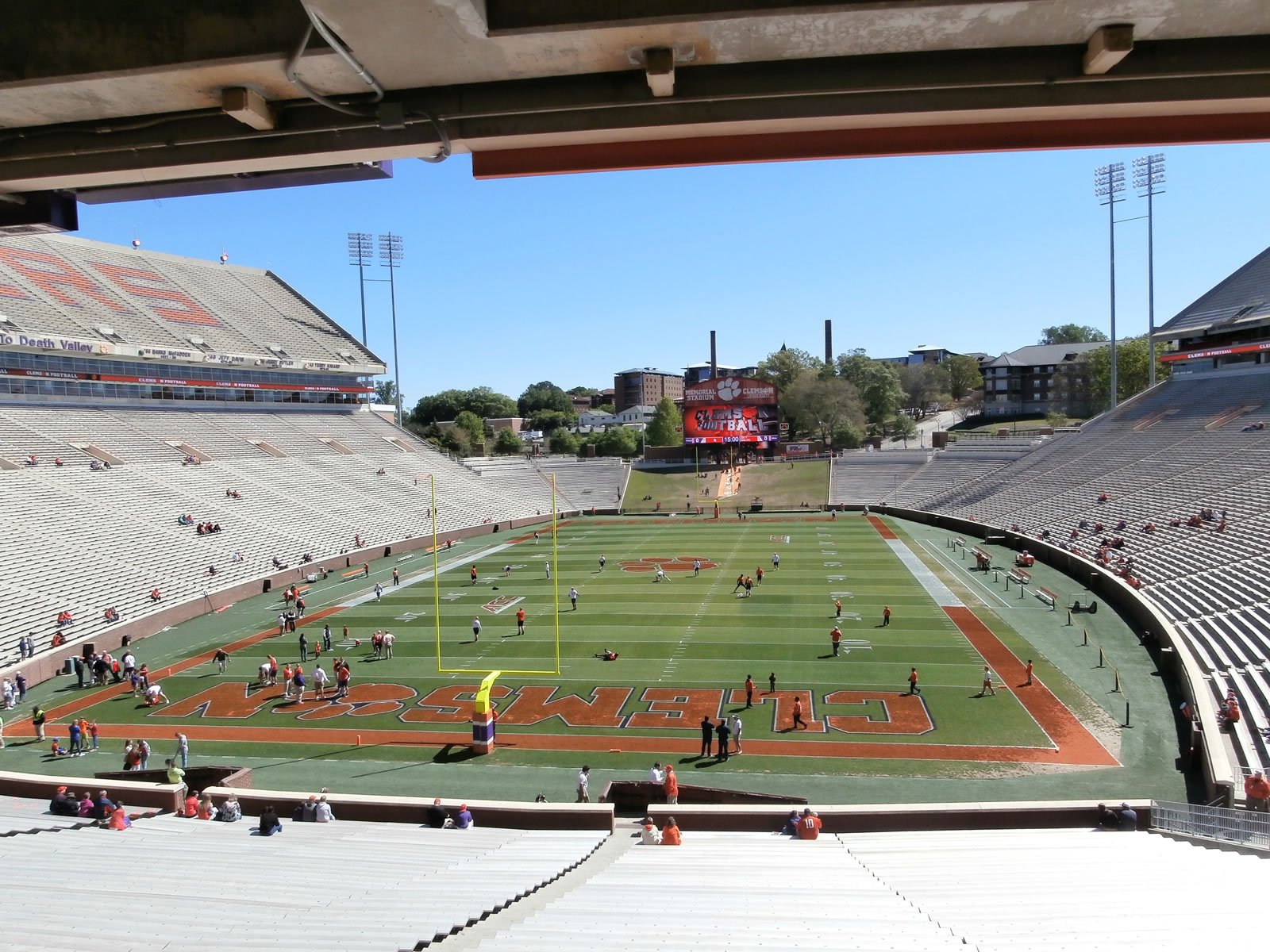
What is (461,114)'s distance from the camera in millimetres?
3949

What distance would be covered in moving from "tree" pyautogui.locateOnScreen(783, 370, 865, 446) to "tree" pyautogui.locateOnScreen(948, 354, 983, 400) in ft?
122

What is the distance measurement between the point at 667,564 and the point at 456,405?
299ft

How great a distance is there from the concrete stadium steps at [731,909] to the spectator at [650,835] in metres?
0.98

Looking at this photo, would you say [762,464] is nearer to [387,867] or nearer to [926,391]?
[926,391]

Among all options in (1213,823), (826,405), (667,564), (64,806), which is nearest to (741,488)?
(826,405)

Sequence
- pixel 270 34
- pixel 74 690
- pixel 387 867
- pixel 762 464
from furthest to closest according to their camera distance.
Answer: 1. pixel 762 464
2. pixel 74 690
3. pixel 387 867
4. pixel 270 34

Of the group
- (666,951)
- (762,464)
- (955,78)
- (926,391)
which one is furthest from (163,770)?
(926,391)

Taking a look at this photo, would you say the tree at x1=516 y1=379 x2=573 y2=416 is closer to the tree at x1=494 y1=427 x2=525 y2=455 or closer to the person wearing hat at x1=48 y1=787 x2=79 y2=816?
the tree at x1=494 y1=427 x2=525 y2=455

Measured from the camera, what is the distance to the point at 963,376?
117 m

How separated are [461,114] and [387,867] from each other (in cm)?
908

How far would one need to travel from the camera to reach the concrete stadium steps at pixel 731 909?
6441 mm

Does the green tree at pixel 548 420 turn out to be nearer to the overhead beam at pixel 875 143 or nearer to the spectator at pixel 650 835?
the spectator at pixel 650 835

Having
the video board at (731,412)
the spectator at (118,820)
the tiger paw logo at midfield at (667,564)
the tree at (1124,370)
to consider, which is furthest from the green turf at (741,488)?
the spectator at (118,820)

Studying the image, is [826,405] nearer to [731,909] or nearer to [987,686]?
[987,686]
